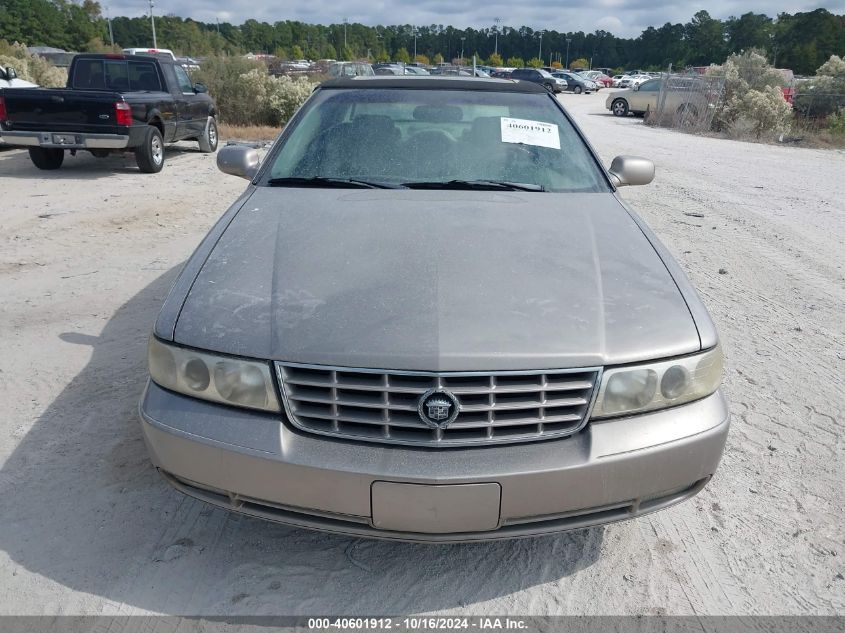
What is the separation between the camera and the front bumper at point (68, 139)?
9.59 meters

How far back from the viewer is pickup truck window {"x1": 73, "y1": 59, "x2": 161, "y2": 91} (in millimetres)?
10984

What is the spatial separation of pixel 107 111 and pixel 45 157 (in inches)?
75.0

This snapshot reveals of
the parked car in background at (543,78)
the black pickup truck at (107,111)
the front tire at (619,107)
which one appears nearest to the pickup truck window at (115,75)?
the black pickup truck at (107,111)

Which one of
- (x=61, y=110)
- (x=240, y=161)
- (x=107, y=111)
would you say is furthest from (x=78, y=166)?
(x=240, y=161)

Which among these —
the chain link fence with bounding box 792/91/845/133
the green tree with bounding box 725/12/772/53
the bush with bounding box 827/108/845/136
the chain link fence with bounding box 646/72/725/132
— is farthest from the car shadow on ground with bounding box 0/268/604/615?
the green tree with bounding box 725/12/772/53

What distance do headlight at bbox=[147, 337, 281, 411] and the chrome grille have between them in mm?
70

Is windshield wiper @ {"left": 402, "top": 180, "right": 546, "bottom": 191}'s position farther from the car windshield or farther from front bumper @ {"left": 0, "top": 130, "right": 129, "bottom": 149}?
front bumper @ {"left": 0, "top": 130, "right": 129, "bottom": 149}

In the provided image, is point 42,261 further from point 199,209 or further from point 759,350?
point 759,350

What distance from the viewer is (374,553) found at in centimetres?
249

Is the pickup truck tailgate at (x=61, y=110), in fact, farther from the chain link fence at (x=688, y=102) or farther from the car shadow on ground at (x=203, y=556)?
the chain link fence at (x=688, y=102)

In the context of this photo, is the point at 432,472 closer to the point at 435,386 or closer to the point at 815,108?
the point at 435,386

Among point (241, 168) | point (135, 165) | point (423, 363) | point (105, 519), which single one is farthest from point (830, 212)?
point (135, 165)

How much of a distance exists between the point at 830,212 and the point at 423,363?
27.6ft

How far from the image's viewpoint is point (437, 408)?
1.98 meters
